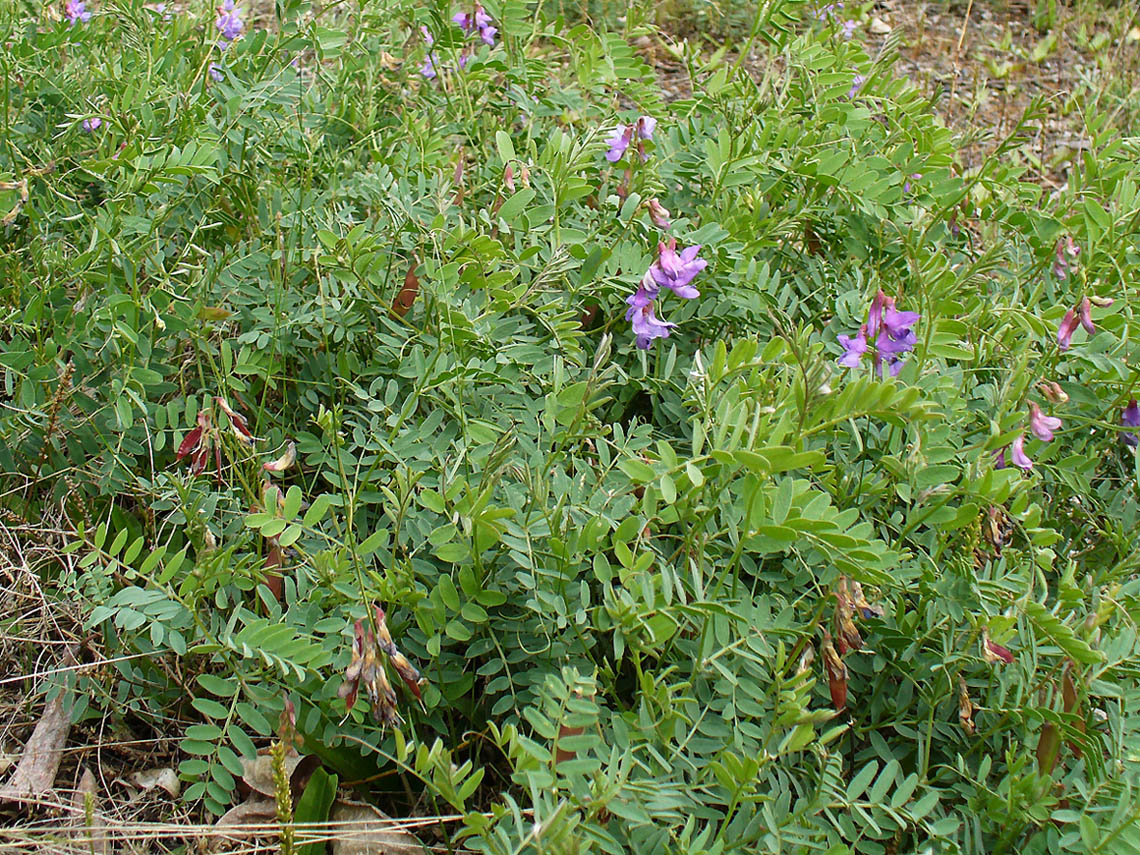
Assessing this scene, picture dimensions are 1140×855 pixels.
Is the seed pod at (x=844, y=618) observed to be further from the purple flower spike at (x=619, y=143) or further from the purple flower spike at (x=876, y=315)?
the purple flower spike at (x=619, y=143)

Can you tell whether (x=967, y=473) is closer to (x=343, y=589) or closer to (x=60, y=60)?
(x=343, y=589)

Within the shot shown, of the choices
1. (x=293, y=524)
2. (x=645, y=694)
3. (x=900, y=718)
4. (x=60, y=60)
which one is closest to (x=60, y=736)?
(x=293, y=524)

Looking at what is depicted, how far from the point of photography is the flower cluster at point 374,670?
4.66 feet

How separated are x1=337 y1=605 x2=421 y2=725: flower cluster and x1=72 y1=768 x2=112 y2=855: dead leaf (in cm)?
42

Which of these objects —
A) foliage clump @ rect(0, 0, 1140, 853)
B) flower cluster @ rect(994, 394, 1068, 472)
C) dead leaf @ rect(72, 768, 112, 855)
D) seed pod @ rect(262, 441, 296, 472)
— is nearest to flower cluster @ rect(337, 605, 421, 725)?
foliage clump @ rect(0, 0, 1140, 853)

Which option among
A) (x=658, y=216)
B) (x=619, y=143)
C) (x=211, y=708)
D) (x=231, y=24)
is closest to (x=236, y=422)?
(x=211, y=708)

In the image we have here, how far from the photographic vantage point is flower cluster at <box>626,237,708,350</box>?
1.86m

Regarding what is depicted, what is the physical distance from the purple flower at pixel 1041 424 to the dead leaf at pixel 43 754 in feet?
5.57

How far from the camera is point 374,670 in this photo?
1.42 m

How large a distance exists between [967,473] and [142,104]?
173cm

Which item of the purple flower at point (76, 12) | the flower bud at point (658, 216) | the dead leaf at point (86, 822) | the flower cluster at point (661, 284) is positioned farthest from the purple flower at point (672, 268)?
the purple flower at point (76, 12)

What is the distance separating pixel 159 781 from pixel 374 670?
0.57 metres

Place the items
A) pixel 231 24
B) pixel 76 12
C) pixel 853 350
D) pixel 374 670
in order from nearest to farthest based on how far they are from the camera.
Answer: pixel 374 670
pixel 853 350
pixel 76 12
pixel 231 24

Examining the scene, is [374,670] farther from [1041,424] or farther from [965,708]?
[1041,424]
